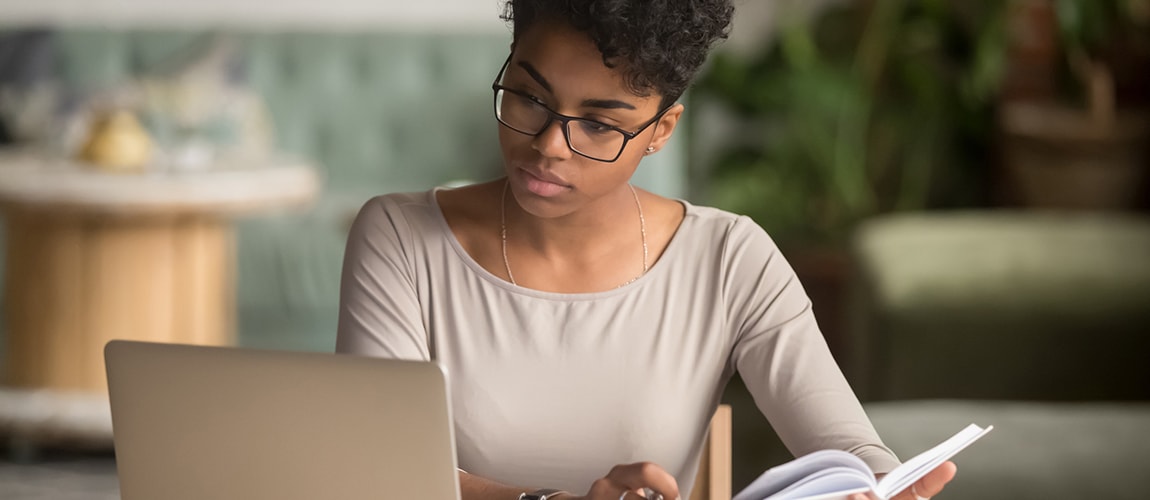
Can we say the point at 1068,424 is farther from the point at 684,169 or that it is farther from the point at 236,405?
the point at 684,169

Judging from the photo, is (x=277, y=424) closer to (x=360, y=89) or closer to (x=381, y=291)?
(x=381, y=291)

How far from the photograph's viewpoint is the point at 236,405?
1062 millimetres

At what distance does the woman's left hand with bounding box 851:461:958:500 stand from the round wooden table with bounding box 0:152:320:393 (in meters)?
2.59

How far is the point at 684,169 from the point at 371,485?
4.01 meters

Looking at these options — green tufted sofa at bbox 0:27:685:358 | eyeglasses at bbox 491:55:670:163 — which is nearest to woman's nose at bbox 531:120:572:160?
eyeglasses at bbox 491:55:670:163

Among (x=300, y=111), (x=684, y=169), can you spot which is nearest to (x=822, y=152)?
(x=684, y=169)

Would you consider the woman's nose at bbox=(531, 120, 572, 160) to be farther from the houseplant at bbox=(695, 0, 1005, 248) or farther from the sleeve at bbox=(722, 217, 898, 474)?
the houseplant at bbox=(695, 0, 1005, 248)

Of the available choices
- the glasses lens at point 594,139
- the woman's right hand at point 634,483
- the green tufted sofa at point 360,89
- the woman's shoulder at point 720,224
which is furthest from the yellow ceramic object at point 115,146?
the woman's right hand at point 634,483

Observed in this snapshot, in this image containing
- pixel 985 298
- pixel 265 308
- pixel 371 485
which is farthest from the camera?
pixel 265 308

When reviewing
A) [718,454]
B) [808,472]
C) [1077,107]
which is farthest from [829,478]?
[1077,107]

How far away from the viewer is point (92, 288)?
11.6 ft

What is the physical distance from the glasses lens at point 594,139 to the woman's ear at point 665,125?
0.05 meters

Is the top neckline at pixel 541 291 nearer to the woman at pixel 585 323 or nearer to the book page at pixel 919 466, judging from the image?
the woman at pixel 585 323

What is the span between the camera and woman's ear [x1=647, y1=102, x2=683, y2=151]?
4.01 feet
